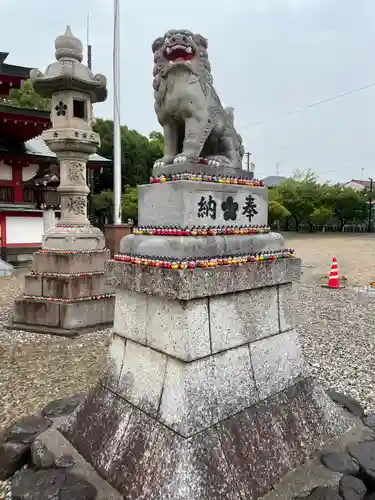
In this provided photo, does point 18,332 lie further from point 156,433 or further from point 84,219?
point 156,433

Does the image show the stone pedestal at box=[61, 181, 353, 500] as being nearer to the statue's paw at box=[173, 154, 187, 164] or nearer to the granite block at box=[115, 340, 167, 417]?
the granite block at box=[115, 340, 167, 417]

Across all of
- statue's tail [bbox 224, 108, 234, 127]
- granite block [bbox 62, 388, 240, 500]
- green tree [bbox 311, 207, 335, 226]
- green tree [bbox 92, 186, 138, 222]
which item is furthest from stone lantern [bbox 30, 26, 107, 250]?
green tree [bbox 311, 207, 335, 226]

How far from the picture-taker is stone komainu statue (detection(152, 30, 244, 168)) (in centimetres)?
326

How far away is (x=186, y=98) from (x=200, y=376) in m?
2.41

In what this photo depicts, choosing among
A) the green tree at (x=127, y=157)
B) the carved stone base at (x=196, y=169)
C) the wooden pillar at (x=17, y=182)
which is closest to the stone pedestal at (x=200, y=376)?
the carved stone base at (x=196, y=169)

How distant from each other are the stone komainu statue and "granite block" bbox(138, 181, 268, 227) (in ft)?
1.01

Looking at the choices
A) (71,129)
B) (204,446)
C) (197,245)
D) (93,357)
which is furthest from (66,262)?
(204,446)

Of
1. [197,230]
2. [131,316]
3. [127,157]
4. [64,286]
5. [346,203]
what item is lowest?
[64,286]

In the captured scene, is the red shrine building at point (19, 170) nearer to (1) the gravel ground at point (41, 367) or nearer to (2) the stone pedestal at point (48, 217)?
(2) the stone pedestal at point (48, 217)

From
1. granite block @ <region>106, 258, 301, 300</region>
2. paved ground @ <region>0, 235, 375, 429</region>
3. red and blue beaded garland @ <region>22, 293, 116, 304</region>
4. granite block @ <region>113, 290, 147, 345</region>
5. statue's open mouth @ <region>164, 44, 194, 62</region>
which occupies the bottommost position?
paved ground @ <region>0, 235, 375, 429</region>

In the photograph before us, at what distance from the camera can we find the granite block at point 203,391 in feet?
9.00

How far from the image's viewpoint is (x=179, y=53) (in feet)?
10.6

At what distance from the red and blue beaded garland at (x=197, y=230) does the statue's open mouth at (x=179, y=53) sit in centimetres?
154

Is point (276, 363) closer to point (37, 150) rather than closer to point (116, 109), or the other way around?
point (116, 109)
